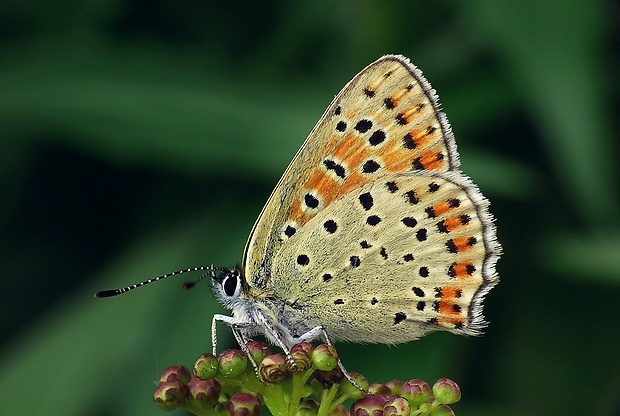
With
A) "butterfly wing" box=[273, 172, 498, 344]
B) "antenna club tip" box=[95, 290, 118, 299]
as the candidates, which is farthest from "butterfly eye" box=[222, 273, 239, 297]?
"antenna club tip" box=[95, 290, 118, 299]

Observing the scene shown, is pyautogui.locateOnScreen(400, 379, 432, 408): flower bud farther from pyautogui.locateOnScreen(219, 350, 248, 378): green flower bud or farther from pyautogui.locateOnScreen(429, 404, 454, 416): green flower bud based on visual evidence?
pyautogui.locateOnScreen(219, 350, 248, 378): green flower bud

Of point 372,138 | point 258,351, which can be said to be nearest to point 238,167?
point 372,138

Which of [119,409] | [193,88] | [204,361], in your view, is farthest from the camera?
[193,88]

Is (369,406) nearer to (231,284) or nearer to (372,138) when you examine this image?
(231,284)

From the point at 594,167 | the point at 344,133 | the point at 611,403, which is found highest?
the point at 344,133

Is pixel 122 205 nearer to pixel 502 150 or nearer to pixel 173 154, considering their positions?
pixel 173 154

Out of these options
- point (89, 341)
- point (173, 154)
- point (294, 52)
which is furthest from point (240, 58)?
point (89, 341)
